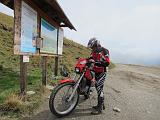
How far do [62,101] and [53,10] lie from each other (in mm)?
5150

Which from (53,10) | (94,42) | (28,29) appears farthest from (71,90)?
(53,10)

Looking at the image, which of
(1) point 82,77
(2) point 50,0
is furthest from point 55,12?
(1) point 82,77

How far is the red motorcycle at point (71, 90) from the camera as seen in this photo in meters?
6.14

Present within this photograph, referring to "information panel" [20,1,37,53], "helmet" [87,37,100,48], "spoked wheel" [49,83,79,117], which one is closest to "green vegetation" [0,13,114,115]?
"spoked wheel" [49,83,79,117]

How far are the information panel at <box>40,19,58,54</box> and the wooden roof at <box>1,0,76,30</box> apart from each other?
0.53m

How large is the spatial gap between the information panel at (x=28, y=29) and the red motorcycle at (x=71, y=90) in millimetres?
1733

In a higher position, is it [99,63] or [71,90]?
[99,63]

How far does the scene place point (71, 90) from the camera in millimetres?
6426

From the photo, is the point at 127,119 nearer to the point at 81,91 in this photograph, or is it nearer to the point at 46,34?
the point at 81,91

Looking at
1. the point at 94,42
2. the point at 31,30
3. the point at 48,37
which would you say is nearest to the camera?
the point at 94,42

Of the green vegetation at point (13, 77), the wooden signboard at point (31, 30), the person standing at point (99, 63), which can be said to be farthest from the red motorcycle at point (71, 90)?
the wooden signboard at point (31, 30)

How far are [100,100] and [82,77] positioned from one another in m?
0.77

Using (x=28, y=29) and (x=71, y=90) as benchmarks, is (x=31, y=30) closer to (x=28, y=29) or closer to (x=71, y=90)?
(x=28, y=29)

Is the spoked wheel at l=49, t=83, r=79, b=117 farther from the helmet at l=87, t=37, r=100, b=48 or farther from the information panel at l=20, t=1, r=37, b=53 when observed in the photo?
the information panel at l=20, t=1, r=37, b=53
